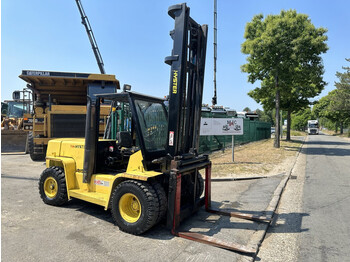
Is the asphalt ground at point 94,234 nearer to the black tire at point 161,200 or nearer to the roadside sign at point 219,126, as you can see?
the black tire at point 161,200

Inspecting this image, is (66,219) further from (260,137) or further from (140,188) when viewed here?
(260,137)

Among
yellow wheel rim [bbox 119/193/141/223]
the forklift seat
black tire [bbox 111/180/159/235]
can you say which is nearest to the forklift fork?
A: black tire [bbox 111/180/159/235]

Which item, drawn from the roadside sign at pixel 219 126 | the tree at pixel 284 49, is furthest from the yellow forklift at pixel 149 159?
the tree at pixel 284 49

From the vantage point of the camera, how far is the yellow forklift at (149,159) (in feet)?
13.1

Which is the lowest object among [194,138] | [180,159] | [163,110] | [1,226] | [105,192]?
[1,226]

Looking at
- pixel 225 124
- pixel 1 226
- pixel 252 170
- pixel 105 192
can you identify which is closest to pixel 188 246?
pixel 105 192

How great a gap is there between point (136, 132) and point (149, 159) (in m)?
0.49

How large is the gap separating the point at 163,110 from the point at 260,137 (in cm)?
2482

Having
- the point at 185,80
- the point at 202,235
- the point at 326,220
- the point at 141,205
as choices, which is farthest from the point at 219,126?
the point at 141,205

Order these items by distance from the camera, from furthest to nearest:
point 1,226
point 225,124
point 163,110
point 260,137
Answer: point 260,137
point 225,124
point 163,110
point 1,226

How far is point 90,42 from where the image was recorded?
64.6ft

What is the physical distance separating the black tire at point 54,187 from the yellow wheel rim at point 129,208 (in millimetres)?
1609

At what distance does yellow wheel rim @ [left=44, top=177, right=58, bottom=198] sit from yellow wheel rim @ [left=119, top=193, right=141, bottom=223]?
6.18 feet

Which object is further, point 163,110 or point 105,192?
point 163,110
